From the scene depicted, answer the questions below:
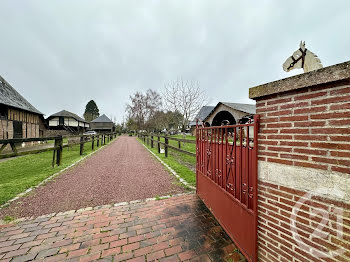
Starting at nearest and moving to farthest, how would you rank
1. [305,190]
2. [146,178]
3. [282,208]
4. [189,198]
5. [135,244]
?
[305,190], [282,208], [135,244], [189,198], [146,178]

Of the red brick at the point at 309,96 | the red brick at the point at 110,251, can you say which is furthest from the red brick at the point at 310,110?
the red brick at the point at 110,251

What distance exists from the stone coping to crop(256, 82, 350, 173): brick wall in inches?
2.3

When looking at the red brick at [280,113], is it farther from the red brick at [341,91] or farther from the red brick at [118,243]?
the red brick at [118,243]

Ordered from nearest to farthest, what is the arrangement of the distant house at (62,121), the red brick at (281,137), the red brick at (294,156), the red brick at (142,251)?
the red brick at (294,156), the red brick at (281,137), the red brick at (142,251), the distant house at (62,121)

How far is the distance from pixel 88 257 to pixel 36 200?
2.39 m

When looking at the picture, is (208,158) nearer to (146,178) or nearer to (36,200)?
(146,178)

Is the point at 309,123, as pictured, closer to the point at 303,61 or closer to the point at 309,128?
the point at 309,128

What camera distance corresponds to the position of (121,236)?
7.34ft

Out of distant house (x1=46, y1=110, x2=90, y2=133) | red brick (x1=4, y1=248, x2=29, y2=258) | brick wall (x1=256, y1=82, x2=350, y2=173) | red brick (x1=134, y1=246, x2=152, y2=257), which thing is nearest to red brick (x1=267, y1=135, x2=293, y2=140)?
brick wall (x1=256, y1=82, x2=350, y2=173)

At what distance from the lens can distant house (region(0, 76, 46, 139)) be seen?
13.1 meters

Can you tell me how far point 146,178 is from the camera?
4.84m

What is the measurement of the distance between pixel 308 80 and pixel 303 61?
117cm

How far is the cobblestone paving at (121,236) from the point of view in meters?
1.90

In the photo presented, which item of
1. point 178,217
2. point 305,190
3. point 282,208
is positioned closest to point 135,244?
point 178,217
